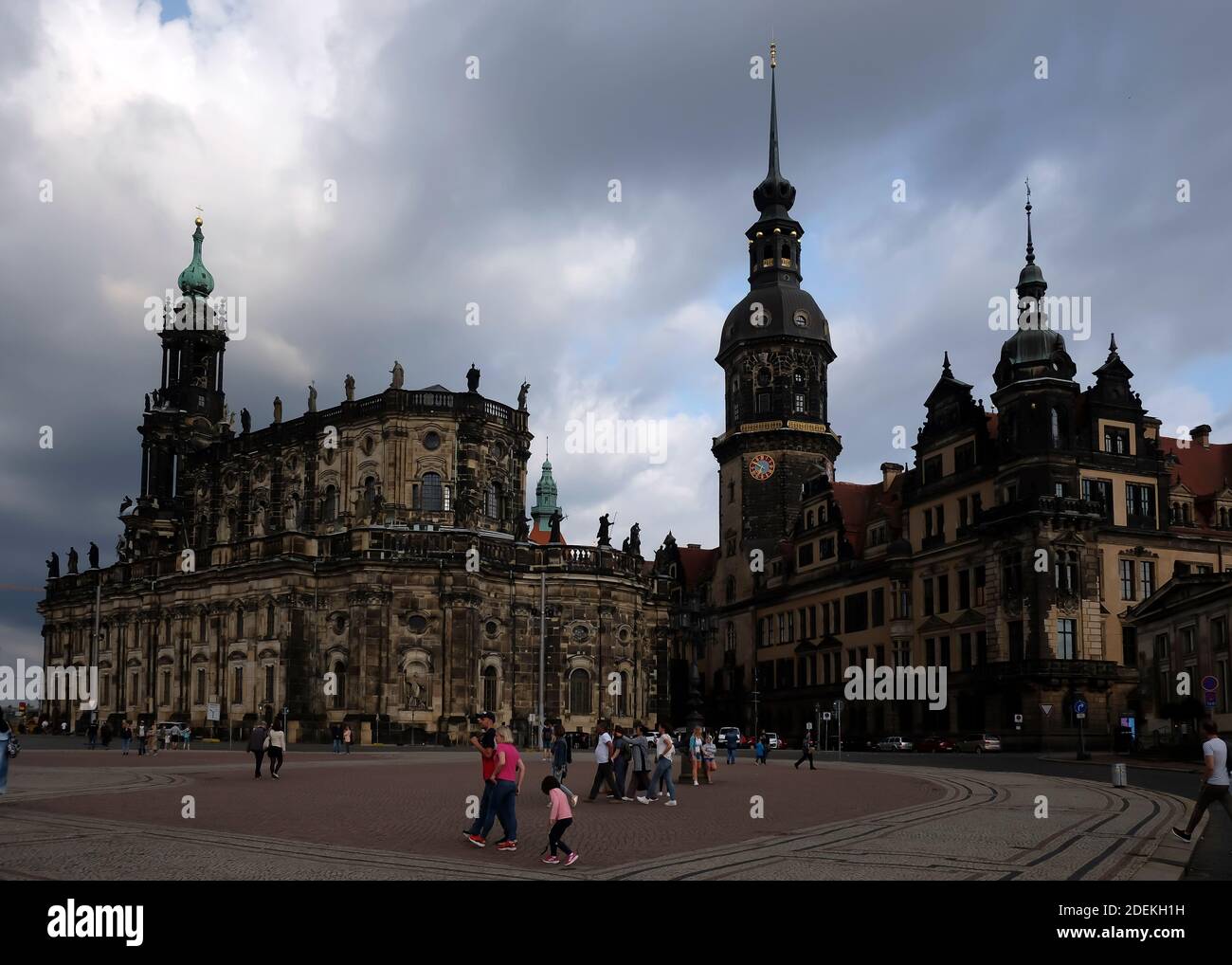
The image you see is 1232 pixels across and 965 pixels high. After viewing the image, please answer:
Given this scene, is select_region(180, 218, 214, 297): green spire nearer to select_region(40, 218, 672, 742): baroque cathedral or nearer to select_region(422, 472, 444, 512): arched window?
select_region(40, 218, 672, 742): baroque cathedral

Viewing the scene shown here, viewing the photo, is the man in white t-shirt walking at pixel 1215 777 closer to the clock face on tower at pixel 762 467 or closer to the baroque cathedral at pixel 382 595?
the baroque cathedral at pixel 382 595

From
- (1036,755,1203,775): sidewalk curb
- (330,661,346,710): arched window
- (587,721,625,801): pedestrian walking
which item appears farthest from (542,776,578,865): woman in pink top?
(330,661,346,710): arched window

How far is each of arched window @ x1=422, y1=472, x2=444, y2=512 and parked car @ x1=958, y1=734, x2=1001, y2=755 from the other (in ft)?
114

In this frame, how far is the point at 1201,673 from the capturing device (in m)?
43.4

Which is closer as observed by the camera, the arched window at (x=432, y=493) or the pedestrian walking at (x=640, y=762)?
the pedestrian walking at (x=640, y=762)

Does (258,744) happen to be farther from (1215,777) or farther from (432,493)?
(432,493)

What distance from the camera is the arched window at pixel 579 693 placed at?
75062 mm

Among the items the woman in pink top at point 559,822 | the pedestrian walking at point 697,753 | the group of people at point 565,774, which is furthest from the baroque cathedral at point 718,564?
the woman in pink top at point 559,822

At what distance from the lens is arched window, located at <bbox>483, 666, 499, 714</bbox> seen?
73062mm

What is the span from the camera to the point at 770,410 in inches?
3730

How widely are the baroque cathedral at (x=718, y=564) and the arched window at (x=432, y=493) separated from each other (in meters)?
0.13
